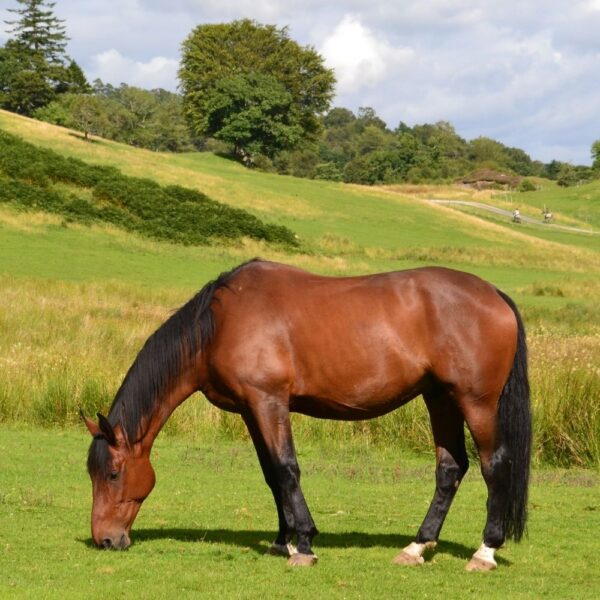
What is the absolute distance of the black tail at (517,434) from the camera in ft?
24.4

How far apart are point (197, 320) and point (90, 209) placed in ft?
111

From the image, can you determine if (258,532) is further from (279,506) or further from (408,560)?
(408,560)

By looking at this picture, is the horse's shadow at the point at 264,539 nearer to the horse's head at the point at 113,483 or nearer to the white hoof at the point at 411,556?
the horse's head at the point at 113,483

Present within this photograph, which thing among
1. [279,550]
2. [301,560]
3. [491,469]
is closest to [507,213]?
[491,469]

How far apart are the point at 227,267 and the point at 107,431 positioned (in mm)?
28403

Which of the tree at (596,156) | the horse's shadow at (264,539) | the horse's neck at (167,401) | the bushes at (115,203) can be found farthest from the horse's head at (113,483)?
Result: the tree at (596,156)

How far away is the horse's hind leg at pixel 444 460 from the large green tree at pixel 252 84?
79.0m

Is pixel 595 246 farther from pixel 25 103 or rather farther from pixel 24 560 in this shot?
pixel 24 560

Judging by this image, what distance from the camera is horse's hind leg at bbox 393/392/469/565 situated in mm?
7605

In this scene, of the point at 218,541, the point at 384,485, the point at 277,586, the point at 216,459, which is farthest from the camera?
the point at 216,459

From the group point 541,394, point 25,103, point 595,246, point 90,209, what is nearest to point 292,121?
point 25,103

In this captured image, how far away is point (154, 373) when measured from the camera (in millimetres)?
7426

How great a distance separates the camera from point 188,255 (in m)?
37.1

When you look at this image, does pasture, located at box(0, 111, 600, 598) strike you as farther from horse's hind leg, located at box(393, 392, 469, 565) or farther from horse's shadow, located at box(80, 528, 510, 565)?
horse's hind leg, located at box(393, 392, 469, 565)
